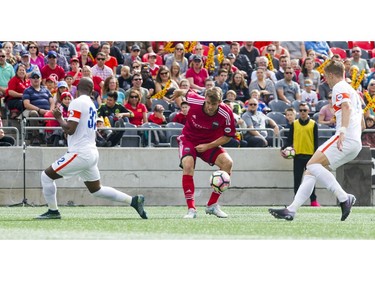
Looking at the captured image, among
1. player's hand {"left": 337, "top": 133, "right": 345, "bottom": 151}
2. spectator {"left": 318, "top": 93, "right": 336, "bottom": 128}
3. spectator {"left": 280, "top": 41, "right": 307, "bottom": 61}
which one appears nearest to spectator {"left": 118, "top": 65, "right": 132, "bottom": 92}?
spectator {"left": 318, "top": 93, "right": 336, "bottom": 128}

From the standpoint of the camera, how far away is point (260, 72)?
2609 centimetres

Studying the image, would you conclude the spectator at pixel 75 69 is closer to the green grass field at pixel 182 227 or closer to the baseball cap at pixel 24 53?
the baseball cap at pixel 24 53

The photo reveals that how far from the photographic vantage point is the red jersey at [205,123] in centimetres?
1664

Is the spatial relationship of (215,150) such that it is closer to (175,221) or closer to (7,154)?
(175,221)

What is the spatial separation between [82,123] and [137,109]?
872cm

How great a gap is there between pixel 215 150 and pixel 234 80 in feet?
30.3

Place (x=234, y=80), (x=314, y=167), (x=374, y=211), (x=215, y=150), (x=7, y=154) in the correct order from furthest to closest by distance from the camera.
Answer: (x=234, y=80)
(x=7, y=154)
(x=374, y=211)
(x=215, y=150)
(x=314, y=167)

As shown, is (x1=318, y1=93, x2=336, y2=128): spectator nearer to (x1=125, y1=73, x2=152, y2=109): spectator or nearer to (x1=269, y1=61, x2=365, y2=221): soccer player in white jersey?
(x1=125, y1=73, x2=152, y2=109): spectator

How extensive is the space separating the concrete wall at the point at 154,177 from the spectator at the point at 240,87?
8.31ft

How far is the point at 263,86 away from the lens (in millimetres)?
26109

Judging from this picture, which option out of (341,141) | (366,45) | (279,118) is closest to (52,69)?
(279,118)

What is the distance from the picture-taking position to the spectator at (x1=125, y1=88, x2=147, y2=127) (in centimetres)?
2400

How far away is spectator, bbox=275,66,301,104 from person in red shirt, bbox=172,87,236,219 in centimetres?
962

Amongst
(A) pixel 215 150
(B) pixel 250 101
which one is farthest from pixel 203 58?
(A) pixel 215 150
